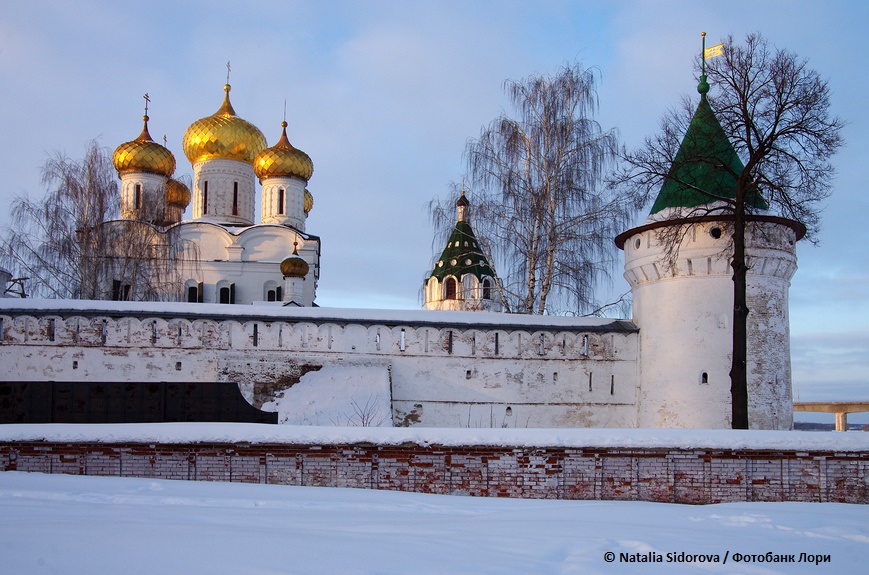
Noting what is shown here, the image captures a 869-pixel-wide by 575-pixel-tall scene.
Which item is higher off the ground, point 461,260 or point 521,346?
point 461,260

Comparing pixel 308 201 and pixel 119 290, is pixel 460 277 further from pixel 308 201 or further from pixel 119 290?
pixel 119 290

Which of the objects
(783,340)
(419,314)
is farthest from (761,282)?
(419,314)

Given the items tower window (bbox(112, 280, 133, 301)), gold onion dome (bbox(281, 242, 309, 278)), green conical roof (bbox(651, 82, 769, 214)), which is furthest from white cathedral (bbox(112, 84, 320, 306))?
green conical roof (bbox(651, 82, 769, 214))

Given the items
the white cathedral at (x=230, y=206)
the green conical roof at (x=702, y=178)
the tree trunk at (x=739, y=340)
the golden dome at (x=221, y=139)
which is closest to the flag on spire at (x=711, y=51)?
the green conical roof at (x=702, y=178)

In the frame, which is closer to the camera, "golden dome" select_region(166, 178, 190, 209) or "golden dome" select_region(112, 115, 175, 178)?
"golden dome" select_region(112, 115, 175, 178)

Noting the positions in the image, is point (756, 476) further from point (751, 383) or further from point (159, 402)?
point (159, 402)

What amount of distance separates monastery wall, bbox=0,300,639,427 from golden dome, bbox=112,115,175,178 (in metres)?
10.8

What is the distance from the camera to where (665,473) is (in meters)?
7.64

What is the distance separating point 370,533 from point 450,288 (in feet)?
72.5

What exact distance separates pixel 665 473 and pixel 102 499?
5075 mm

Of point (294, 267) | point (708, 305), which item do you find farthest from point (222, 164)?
point (708, 305)

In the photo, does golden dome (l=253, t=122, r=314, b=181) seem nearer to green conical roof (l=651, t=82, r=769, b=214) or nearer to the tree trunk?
green conical roof (l=651, t=82, r=769, b=214)

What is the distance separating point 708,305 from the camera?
13.2m

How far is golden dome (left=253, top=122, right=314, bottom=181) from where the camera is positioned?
24.5m
